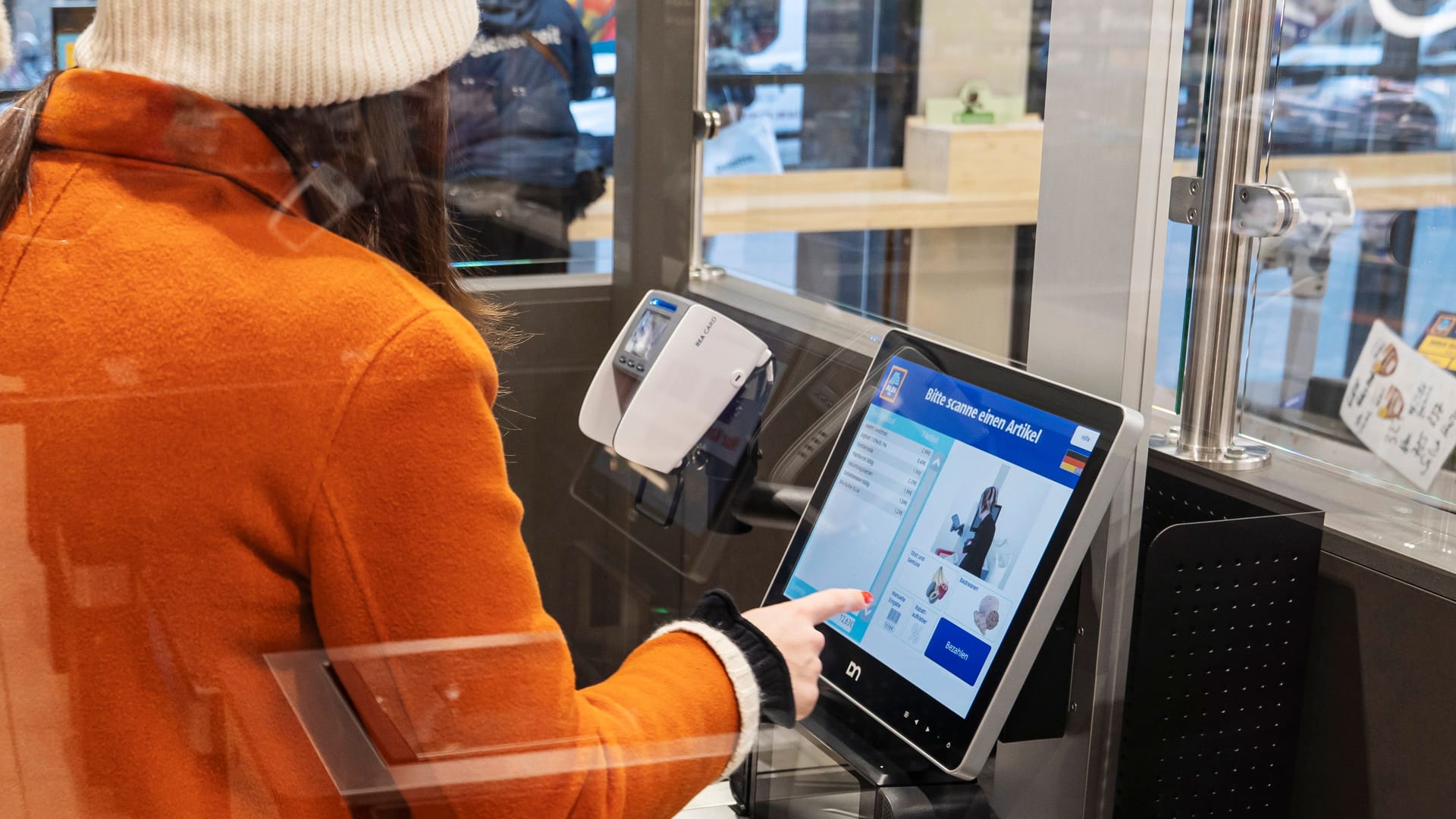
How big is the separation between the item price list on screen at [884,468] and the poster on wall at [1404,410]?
423 millimetres

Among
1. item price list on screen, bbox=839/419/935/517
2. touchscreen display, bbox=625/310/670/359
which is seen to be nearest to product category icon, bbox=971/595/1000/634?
item price list on screen, bbox=839/419/935/517

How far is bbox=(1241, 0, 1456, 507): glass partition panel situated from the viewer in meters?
1.17

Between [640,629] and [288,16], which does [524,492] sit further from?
[288,16]

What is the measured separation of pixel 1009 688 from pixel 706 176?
0.92 meters

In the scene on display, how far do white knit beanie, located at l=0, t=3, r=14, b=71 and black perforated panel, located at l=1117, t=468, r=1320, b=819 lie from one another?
3.01 ft

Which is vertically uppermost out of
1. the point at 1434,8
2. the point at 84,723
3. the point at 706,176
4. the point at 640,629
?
the point at 1434,8

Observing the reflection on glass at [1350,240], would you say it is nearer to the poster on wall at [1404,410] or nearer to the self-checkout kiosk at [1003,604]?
the poster on wall at [1404,410]

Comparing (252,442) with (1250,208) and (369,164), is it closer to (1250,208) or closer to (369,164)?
(369,164)

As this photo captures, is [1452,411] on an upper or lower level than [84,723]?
upper

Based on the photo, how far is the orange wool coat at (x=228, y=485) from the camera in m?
0.69

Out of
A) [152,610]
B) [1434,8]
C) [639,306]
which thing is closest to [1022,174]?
[639,306]

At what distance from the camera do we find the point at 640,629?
1.21 m

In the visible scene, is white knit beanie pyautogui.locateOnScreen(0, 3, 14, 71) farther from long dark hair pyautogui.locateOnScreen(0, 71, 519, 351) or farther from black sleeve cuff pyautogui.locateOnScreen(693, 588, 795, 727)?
black sleeve cuff pyautogui.locateOnScreen(693, 588, 795, 727)

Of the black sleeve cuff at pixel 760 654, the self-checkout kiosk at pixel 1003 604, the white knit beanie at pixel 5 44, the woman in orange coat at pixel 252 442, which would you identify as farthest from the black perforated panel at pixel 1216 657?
the white knit beanie at pixel 5 44
